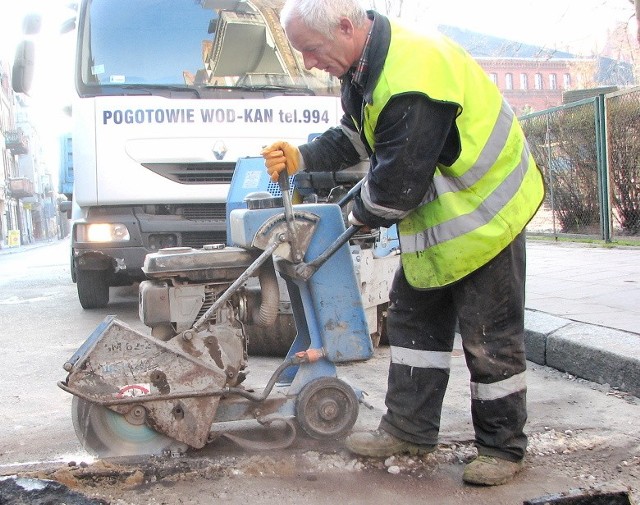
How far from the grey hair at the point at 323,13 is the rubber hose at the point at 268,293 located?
40.6 inches

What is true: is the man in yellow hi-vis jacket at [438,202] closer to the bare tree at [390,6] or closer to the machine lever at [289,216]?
the machine lever at [289,216]

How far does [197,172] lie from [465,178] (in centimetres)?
414

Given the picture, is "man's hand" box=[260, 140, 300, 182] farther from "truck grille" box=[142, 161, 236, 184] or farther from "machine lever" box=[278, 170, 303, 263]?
"truck grille" box=[142, 161, 236, 184]

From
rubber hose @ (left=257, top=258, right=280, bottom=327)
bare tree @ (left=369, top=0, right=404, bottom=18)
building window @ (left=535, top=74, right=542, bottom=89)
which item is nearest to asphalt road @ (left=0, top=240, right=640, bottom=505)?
rubber hose @ (left=257, top=258, right=280, bottom=327)

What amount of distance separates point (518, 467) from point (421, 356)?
536 millimetres

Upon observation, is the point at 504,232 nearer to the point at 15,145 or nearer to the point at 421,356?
the point at 421,356

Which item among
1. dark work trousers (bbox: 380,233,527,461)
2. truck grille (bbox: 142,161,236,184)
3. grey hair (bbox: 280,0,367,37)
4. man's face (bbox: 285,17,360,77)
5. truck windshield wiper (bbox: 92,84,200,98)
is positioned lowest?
dark work trousers (bbox: 380,233,527,461)

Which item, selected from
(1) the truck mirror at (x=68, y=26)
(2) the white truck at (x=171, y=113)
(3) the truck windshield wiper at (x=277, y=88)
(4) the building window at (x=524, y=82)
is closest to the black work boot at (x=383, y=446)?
(2) the white truck at (x=171, y=113)

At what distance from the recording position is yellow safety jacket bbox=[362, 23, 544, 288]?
2.52 m

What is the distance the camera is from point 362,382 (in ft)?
14.0

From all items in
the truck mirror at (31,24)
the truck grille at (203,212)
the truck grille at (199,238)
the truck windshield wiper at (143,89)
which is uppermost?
the truck mirror at (31,24)

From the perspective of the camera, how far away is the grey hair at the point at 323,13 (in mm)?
2533

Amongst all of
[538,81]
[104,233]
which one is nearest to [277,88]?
[104,233]

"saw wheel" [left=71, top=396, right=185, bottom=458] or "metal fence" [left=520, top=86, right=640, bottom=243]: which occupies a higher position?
"metal fence" [left=520, top=86, right=640, bottom=243]
